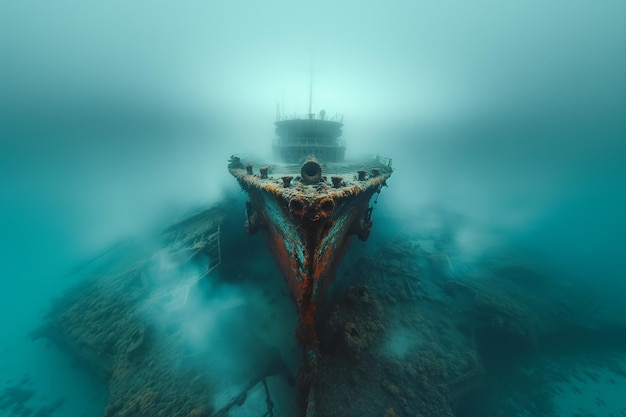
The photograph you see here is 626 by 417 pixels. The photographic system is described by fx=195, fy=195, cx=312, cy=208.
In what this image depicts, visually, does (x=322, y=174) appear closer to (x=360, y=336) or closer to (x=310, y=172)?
(x=310, y=172)

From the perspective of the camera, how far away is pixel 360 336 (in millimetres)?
6605

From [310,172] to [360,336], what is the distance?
5.77 metres

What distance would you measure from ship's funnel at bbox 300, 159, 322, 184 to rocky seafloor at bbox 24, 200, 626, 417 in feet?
17.1

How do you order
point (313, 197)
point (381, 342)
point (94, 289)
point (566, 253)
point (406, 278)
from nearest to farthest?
point (313, 197) < point (381, 342) < point (406, 278) < point (94, 289) < point (566, 253)

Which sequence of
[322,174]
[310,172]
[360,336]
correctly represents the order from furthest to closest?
[322,174], [360,336], [310,172]

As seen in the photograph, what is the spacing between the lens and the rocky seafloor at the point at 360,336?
595 centimetres

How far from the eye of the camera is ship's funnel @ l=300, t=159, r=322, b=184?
4.80m

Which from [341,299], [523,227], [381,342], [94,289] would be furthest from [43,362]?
[523,227]

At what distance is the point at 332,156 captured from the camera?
1549 centimetres

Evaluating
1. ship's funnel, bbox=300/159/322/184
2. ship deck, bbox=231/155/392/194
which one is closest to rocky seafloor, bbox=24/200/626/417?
ship deck, bbox=231/155/392/194

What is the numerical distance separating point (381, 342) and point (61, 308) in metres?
23.2

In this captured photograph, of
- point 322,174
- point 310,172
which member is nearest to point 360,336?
point 310,172

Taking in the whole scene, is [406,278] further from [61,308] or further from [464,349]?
[61,308]

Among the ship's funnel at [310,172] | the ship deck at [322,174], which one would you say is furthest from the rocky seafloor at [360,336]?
the ship's funnel at [310,172]
